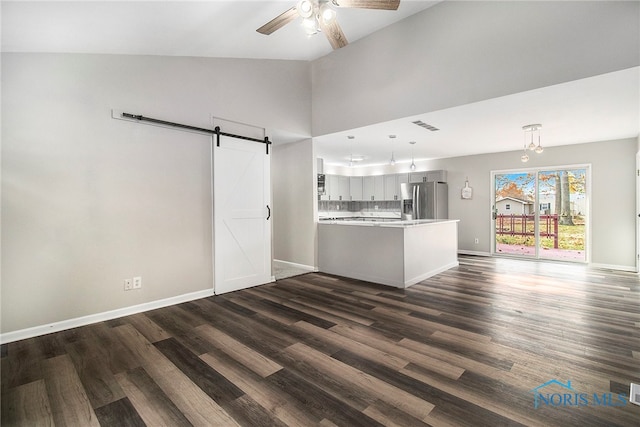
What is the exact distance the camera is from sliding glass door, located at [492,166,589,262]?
609 centimetres

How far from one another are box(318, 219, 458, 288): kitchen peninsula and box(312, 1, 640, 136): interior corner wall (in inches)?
65.9

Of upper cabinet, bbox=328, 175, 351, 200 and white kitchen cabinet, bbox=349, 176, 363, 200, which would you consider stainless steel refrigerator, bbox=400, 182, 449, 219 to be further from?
upper cabinet, bbox=328, 175, 351, 200

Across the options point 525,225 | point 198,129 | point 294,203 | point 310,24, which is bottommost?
point 525,225

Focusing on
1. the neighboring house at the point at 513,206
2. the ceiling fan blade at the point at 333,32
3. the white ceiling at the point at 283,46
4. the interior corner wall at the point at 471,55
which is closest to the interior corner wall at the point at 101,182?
the white ceiling at the point at 283,46

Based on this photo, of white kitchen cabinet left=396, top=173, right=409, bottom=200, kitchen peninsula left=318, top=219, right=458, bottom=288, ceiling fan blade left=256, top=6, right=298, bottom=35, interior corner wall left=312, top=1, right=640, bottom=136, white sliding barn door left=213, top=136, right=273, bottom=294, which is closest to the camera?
ceiling fan blade left=256, top=6, right=298, bottom=35

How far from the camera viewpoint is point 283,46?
4281 mm

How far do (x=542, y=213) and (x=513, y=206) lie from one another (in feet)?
1.87

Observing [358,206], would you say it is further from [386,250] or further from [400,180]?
[386,250]

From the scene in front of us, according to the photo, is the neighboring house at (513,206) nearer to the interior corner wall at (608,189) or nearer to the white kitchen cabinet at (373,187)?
the interior corner wall at (608,189)

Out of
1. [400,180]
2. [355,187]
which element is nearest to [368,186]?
[355,187]

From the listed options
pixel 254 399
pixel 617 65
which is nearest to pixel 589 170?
pixel 617 65

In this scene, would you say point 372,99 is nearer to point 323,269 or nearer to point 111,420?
point 323,269

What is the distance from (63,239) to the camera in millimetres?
2852

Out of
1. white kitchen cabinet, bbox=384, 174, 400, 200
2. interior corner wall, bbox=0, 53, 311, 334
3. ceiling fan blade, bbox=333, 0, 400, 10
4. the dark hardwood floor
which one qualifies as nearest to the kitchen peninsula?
the dark hardwood floor
